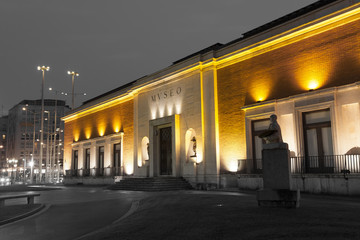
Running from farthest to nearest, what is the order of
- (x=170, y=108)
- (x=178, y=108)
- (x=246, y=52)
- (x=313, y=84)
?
(x=170, y=108) → (x=178, y=108) → (x=246, y=52) → (x=313, y=84)

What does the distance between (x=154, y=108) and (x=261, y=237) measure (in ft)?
72.9

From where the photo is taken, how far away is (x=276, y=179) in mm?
9797

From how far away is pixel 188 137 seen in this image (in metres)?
24.6

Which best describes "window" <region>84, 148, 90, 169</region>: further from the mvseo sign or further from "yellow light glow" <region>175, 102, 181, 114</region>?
"yellow light glow" <region>175, 102, 181, 114</region>

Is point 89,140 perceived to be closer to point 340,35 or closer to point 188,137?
point 188,137

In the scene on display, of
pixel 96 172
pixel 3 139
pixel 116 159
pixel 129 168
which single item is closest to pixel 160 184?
pixel 129 168

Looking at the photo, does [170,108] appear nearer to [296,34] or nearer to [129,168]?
[129,168]

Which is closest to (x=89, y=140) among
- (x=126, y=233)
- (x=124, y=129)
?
(x=124, y=129)

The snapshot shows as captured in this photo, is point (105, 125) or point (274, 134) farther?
point (105, 125)

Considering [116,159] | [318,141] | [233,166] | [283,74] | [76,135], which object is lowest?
[233,166]

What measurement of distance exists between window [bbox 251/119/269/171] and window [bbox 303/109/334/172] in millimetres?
2669

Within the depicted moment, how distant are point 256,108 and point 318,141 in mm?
4152

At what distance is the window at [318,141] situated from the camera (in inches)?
661

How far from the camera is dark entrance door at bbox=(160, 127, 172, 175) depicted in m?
26.3
